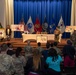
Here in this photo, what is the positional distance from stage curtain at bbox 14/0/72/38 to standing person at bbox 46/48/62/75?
1222 centimetres

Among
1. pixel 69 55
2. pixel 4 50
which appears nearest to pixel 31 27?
pixel 69 55

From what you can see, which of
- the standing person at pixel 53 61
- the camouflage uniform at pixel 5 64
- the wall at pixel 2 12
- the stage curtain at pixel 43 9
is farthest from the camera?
the stage curtain at pixel 43 9

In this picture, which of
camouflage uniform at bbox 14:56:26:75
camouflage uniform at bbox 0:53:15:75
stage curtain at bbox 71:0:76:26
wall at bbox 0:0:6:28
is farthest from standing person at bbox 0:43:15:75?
stage curtain at bbox 71:0:76:26

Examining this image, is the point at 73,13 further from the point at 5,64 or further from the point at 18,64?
the point at 5,64

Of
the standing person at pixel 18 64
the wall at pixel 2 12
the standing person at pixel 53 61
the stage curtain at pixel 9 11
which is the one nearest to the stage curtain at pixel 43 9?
the stage curtain at pixel 9 11

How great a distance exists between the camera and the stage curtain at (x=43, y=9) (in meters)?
18.6

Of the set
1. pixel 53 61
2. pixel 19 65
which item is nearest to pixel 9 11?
pixel 53 61

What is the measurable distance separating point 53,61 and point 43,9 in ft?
41.5

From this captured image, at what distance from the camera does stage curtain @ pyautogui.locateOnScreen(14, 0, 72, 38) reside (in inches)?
731

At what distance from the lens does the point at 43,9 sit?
18844 mm

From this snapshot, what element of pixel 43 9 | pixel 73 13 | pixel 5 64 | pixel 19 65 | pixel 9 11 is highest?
pixel 43 9

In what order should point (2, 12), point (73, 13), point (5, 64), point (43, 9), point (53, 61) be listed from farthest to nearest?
point (43, 9) → point (73, 13) → point (2, 12) → point (53, 61) → point (5, 64)

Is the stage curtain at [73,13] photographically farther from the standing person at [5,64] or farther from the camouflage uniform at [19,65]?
the standing person at [5,64]

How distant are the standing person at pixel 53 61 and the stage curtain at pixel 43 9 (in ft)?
40.1
